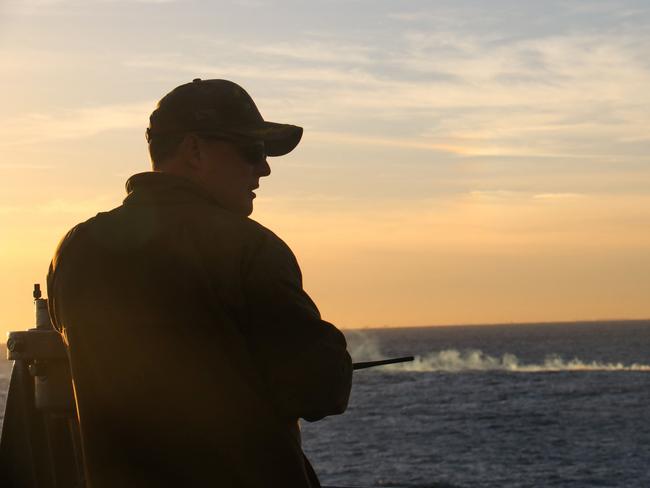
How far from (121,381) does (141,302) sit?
0.19 meters

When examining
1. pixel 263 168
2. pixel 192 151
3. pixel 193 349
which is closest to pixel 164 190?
pixel 192 151

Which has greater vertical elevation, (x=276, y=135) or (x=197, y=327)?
(x=276, y=135)

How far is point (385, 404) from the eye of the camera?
106812mm

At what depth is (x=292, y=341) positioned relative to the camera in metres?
2.61

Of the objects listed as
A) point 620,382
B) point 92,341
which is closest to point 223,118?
point 92,341

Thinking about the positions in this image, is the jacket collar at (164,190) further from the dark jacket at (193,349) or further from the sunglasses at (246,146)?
the sunglasses at (246,146)

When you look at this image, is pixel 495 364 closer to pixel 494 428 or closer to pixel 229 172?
pixel 494 428

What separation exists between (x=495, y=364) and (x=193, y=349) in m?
149

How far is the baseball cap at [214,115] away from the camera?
9.45ft

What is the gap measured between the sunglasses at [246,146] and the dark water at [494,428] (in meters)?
53.4

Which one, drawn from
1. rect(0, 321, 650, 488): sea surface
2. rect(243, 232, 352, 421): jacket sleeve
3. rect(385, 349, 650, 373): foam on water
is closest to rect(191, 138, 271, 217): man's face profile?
rect(243, 232, 352, 421): jacket sleeve

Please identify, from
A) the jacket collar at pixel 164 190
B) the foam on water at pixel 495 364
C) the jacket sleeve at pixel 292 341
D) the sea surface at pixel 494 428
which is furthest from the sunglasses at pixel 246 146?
the foam on water at pixel 495 364

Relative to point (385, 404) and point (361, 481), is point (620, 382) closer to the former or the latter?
point (385, 404)

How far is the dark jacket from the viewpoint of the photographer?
262 centimetres
